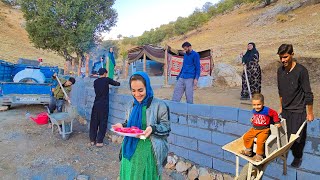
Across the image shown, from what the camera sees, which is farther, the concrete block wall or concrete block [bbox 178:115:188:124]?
concrete block [bbox 178:115:188:124]

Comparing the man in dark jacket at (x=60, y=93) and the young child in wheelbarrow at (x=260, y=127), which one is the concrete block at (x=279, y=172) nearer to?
the young child in wheelbarrow at (x=260, y=127)

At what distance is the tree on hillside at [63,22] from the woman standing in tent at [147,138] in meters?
18.8

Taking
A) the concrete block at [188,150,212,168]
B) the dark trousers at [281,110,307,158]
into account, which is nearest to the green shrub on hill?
the concrete block at [188,150,212,168]

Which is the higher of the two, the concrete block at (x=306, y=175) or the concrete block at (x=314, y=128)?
the concrete block at (x=314, y=128)

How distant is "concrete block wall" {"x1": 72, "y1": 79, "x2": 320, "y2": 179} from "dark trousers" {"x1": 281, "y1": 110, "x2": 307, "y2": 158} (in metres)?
0.14

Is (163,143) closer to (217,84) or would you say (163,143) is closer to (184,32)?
(217,84)

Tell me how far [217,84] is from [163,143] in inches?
369

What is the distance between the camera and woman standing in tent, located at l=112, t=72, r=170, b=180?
2312mm

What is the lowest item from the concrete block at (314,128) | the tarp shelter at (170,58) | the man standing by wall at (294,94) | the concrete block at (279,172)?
the concrete block at (279,172)

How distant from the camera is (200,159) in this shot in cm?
428

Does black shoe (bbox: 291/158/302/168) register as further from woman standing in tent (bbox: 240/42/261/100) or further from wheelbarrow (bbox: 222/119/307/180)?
woman standing in tent (bbox: 240/42/261/100)

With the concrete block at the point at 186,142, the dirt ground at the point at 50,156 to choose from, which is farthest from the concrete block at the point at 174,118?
the dirt ground at the point at 50,156

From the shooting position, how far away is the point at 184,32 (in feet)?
128

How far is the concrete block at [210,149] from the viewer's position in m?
3.97
